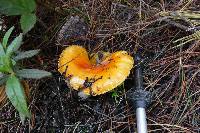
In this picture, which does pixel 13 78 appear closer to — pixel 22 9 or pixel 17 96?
pixel 17 96

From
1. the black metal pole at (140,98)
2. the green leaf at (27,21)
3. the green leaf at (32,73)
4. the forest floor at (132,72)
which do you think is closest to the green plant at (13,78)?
the green leaf at (32,73)

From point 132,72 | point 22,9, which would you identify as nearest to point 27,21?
point 22,9

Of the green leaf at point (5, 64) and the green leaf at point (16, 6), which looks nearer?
the green leaf at point (5, 64)

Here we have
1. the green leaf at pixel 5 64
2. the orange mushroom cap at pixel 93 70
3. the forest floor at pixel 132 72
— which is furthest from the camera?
the forest floor at pixel 132 72

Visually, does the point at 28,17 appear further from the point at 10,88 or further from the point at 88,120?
the point at 88,120

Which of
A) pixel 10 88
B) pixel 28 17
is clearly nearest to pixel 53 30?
pixel 28 17

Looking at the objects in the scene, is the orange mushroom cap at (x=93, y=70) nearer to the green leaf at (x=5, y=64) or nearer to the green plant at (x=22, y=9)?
the green plant at (x=22, y=9)

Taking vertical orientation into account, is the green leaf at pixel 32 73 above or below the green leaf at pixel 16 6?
below
